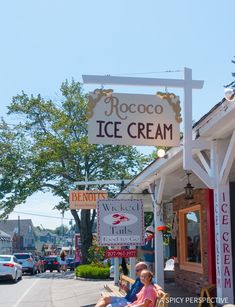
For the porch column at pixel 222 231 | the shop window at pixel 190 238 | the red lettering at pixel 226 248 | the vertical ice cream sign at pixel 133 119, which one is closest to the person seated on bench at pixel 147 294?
the porch column at pixel 222 231

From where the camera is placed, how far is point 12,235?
81.1 meters

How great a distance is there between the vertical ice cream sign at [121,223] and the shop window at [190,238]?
8.17 feet

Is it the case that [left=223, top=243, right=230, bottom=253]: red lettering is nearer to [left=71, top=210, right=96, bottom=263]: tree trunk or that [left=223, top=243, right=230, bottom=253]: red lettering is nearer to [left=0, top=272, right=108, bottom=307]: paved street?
[left=0, top=272, right=108, bottom=307]: paved street

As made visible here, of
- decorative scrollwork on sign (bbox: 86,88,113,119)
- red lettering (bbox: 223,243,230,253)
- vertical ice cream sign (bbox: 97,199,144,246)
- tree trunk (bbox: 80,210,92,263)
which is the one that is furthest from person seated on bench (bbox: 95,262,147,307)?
tree trunk (bbox: 80,210,92,263)

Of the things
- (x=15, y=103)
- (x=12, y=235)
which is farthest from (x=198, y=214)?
(x=12, y=235)

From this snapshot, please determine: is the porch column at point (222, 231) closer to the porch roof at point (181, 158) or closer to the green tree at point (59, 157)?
the porch roof at point (181, 158)

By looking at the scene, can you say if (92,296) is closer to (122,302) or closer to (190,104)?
(122,302)

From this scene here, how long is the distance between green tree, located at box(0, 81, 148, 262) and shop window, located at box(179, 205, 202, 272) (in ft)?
66.2

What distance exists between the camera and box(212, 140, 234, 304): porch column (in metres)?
7.01

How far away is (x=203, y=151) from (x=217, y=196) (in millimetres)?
915

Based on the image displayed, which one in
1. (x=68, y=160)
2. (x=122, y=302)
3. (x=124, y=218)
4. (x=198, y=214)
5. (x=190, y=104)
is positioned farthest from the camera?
(x=68, y=160)

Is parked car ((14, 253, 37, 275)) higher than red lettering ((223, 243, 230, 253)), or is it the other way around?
red lettering ((223, 243, 230, 253))

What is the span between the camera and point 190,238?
1476 centimetres

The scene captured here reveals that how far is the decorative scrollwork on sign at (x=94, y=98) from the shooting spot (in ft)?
25.1
